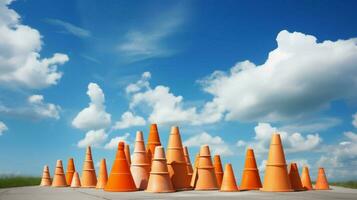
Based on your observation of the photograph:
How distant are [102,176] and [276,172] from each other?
1144 cm

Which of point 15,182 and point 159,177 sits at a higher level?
point 15,182

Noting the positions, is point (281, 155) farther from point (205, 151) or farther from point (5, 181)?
point (5, 181)

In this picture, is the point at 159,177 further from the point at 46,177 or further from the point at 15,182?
the point at 15,182

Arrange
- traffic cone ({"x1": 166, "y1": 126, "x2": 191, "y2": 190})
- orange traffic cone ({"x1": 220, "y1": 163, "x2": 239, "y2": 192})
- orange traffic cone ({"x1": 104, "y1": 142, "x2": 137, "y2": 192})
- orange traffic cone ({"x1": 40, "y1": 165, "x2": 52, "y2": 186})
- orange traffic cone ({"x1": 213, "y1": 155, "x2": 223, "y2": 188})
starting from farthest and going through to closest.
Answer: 1. orange traffic cone ({"x1": 40, "y1": 165, "x2": 52, "y2": 186})
2. orange traffic cone ({"x1": 213, "y1": 155, "x2": 223, "y2": 188})
3. traffic cone ({"x1": 166, "y1": 126, "x2": 191, "y2": 190})
4. orange traffic cone ({"x1": 220, "y1": 163, "x2": 239, "y2": 192})
5. orange traffic cone ({"x1": 104, "y1": 142, "x2": 137, "y2": 192})

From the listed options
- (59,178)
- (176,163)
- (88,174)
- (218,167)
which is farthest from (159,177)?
(59,178)

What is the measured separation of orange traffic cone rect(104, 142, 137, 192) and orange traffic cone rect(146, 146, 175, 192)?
1.28 meters

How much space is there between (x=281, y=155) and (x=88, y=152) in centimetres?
1423

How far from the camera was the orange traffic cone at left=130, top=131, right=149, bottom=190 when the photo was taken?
72.6 feet

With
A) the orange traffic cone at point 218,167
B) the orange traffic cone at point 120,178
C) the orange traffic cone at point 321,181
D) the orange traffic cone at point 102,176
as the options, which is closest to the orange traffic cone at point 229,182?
the orange traffic cone at point 218,167

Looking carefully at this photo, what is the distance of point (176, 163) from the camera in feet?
71.6

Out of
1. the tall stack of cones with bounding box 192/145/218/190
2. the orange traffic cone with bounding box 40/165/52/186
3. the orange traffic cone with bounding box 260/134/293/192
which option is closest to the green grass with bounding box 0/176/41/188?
the orange traffic cone with bounding box 40/165/52/186

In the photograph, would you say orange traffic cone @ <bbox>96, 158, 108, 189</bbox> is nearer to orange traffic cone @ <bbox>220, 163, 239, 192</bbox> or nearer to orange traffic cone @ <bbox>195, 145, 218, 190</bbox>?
orange traffic cone @ <bbox>195, 145, 218, 190</bbox>

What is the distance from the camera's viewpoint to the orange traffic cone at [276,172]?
64.5 ft

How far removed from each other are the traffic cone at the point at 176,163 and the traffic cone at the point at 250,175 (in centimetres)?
335
